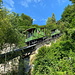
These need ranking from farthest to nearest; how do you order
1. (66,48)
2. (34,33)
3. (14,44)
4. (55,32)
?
(55,32) < (34,33) < (66,48) < (14,44)

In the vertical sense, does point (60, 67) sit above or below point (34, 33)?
below

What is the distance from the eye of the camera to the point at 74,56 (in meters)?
7.92

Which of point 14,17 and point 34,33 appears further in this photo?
point 34,33

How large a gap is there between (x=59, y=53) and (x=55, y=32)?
1617 centimetres

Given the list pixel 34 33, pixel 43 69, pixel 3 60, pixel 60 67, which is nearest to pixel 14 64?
pixel 3 60

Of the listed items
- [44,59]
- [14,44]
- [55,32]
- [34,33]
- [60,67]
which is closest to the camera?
[60,67]

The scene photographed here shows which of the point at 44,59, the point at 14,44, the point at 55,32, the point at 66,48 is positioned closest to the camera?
the point at 14,44

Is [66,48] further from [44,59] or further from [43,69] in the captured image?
[43,69]

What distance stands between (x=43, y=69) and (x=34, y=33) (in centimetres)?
1400

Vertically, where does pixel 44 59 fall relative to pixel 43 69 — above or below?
above

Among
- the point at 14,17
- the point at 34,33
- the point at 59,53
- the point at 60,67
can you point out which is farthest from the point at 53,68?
the point at 34,33

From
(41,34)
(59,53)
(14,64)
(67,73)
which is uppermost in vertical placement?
(41,34)

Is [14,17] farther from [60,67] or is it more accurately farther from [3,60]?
[60,67]

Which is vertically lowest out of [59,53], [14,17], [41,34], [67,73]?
[67,73]
